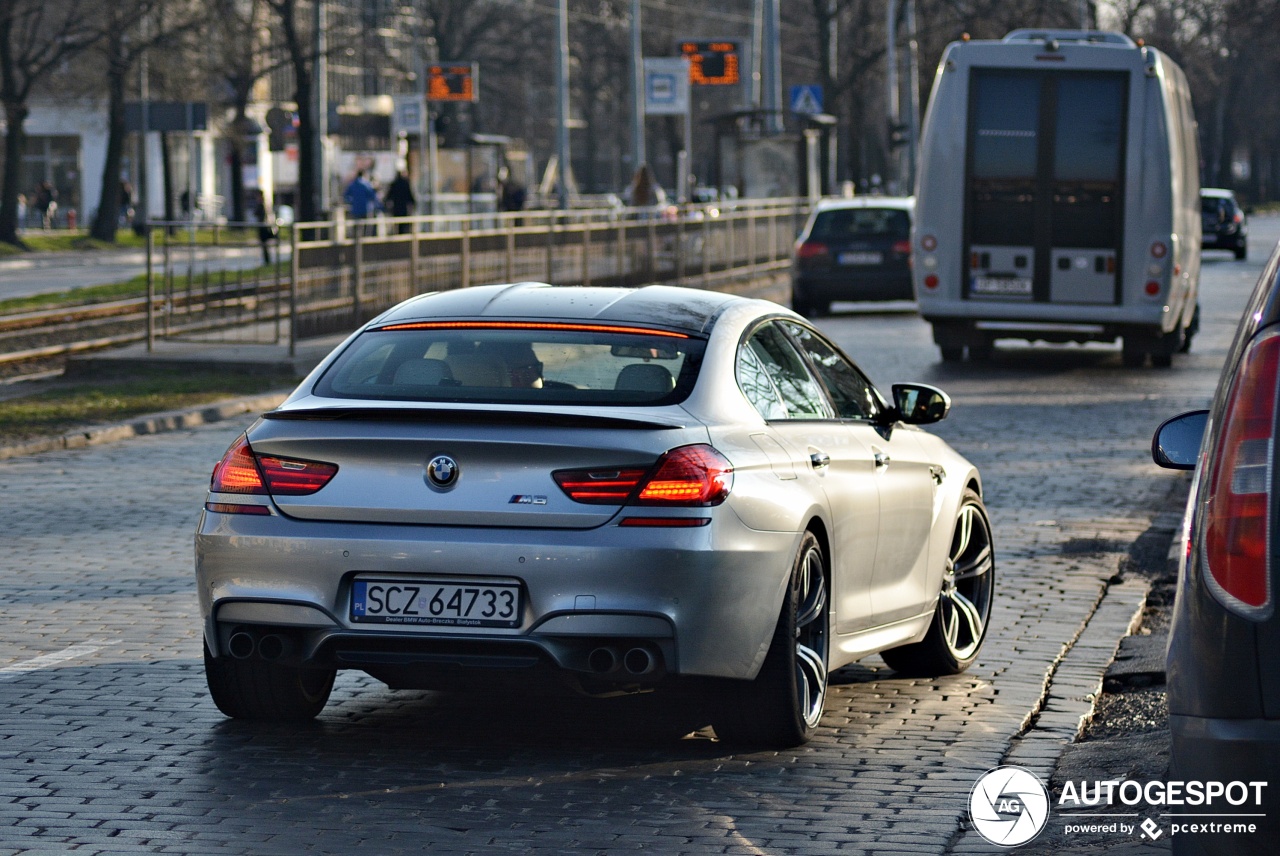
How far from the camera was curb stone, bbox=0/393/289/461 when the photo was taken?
47.5 feet

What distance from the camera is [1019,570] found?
32.4 feet

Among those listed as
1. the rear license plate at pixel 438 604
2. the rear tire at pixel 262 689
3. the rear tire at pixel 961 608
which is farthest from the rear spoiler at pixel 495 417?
the rear tire at pixel 961 608

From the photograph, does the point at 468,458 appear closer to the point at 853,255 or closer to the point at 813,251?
the point at 813,251

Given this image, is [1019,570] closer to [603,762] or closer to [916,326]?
[603,762]

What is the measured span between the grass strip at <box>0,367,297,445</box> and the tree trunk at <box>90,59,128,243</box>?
3429 centimetres

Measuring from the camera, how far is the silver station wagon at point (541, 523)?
18.3 feet

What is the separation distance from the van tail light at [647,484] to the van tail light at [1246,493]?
2.19 metres

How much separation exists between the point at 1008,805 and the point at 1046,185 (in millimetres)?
16082

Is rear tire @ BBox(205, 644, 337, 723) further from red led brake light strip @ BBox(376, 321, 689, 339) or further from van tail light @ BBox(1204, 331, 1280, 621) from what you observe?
van tail light @ BBox(1204, 331, 1280, 621)

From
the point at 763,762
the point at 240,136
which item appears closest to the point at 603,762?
the point at 763,762

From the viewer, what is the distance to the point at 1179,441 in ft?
15.1

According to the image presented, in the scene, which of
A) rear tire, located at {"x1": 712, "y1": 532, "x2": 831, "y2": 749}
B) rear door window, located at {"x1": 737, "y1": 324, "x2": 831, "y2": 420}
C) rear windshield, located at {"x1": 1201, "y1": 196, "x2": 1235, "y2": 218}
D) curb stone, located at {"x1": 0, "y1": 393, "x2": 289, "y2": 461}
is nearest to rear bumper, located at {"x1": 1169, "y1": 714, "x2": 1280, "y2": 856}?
rear tire, located at {"x1": 712, "y1": 532, "x2": 831, "y2": 749}

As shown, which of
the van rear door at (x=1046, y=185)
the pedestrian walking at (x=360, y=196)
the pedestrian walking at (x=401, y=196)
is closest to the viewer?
the van rear door at (x=1046, y=185)

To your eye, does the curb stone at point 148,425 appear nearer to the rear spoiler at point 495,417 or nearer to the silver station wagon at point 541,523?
the silver station wagon at point 541,523
